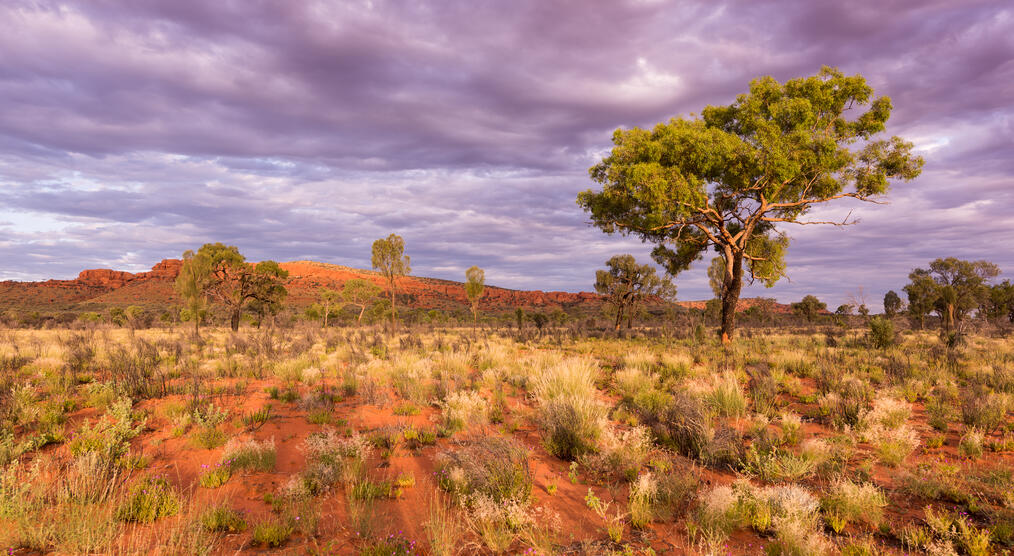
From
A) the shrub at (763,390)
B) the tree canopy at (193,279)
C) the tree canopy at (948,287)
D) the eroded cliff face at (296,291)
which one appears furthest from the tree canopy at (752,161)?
the eroded cliff face at (296,291)

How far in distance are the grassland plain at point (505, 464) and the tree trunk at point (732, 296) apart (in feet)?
22.2

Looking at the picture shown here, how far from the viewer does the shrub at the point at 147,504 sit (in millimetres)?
4557

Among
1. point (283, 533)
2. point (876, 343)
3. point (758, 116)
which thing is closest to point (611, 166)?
point (758, 116)

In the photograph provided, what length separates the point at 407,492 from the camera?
18.6ft

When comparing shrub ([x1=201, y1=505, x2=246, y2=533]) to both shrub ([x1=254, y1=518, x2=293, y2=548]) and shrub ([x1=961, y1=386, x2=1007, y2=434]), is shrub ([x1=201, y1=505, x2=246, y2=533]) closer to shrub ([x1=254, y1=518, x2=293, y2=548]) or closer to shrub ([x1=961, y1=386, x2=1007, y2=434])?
shrub ([x1=254, y1=518, x2=293, y2=548])

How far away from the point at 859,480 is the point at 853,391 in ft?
18.1

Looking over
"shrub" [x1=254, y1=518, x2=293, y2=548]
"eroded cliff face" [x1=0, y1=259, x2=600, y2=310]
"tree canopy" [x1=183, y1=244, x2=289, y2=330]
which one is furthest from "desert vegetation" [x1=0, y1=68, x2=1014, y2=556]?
"eroded cliff face" [x1=0, y1=259, x2=600, y2=310]

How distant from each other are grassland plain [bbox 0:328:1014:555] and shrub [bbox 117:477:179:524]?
0.10ft

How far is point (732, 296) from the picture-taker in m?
19.1

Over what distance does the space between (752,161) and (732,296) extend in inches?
232

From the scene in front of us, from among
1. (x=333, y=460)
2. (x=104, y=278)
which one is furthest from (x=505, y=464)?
(x=104, y=278)

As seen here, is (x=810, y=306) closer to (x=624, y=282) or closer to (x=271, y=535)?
(x=624, y=282)

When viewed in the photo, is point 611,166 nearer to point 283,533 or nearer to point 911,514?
point 911,514

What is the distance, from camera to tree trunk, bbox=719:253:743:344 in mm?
19031
